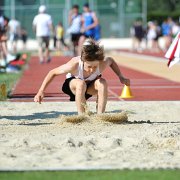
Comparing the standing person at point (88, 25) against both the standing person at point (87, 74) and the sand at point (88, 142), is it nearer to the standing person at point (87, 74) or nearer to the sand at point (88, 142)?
the sand at point (88, 142)

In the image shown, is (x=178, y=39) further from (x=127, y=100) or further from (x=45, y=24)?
(x=45, y=24)

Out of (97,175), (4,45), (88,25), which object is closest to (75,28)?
(88,25)

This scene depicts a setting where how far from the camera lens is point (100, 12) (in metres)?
55.7

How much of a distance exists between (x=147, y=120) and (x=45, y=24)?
55.8 feet

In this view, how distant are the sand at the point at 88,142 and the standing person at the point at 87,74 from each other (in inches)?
13.2

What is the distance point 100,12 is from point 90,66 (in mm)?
46084

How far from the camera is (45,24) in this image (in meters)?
27.1

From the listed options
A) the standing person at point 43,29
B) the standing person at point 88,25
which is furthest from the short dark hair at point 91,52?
the standing person at point 43,29

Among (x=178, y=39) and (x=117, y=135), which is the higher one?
(x=178, y=39)

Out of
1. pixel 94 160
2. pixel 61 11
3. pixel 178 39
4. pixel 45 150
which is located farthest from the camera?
pixel 61 11

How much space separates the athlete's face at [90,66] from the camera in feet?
32.4

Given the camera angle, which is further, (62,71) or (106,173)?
(62,71)

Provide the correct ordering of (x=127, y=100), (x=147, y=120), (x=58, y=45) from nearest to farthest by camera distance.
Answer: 1. (x=147, y=120)
2. (x=127, y=100)
3. (x=58, y=45)

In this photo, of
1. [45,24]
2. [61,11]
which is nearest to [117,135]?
[45,24]
